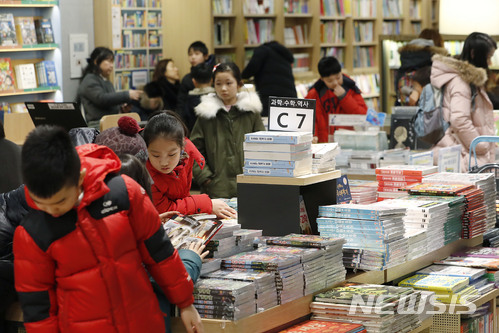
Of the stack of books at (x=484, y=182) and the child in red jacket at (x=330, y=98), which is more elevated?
the child in red jacket at (x=330, y=98)

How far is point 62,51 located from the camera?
9.12m

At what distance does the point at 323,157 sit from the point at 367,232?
17.5 inches

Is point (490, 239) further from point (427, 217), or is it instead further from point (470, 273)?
point (427, 217)

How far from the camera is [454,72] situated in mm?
5941

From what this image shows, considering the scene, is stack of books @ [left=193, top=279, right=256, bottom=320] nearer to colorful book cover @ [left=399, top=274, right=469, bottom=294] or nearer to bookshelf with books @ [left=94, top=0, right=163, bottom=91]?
colorful book cover @ [left=399, top=274, right=469, bottom=294]

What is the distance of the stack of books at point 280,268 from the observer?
2908 mm

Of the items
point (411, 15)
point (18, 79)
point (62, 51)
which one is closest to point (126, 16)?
point (62, 51)

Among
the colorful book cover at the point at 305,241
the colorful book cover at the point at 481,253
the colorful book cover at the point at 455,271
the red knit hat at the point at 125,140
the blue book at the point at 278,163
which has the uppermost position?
the red knit hat at the point at 125,140

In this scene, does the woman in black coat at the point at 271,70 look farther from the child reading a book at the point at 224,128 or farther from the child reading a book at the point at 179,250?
the child reading a book at the point at 179,250

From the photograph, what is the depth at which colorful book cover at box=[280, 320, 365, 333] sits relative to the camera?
2.92m

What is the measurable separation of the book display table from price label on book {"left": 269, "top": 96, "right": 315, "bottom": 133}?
33cm

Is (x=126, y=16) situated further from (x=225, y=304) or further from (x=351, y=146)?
(x=225, y=304)

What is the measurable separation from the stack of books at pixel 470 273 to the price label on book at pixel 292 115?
0.93 m

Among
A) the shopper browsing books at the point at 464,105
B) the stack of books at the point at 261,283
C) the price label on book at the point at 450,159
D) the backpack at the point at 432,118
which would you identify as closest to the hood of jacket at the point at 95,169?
the stack of books at the point at 261,283
